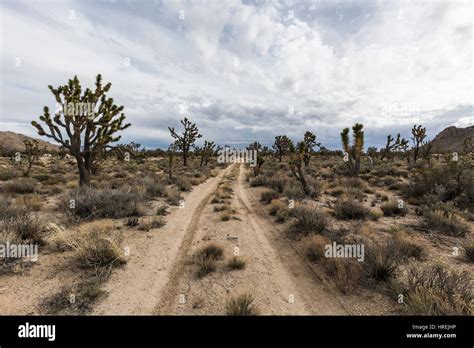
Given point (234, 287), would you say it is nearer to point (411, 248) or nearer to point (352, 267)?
point (352, 267)

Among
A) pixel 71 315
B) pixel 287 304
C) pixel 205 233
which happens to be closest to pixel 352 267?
pixel 287 304

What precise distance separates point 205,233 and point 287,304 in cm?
398

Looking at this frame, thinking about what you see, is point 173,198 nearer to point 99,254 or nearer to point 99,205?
point 99,205

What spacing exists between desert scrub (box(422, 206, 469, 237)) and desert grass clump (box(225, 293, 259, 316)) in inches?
281

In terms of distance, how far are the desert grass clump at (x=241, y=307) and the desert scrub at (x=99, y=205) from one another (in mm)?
6137

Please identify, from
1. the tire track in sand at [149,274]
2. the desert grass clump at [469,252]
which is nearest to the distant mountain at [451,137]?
the desert grass clump at [469,252]

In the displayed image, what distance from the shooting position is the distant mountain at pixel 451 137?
86625mm

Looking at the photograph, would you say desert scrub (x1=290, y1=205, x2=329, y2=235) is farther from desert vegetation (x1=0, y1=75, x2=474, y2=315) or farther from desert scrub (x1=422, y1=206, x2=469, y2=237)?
desert scrub (x1=422, y1=206, x2=469, y2=237)

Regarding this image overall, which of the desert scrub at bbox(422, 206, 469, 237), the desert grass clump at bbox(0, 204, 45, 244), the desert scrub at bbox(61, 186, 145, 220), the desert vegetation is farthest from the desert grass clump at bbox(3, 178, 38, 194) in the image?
the desert scrub at bbox(422, 206, 469, 237)

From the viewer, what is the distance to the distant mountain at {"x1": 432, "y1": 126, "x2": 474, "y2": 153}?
284 feet

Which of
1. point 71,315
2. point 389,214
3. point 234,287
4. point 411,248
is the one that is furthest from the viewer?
point 389,214

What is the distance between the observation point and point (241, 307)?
11.8 ft

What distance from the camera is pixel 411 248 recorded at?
18.8 feet

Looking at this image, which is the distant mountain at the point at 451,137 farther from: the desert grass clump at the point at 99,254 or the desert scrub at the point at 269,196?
the desert grass clump at the point at 99,254
